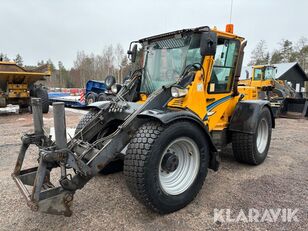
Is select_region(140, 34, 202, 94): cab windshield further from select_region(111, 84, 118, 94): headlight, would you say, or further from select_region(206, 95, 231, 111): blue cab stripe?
A: select_region(206, 95, 231, 111): blue cab stripe

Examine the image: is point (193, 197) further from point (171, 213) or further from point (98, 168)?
point (98, 168)

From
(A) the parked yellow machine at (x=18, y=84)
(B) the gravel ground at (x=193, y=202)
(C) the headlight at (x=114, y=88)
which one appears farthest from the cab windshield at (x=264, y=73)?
(C) the headlight at (x=114, y=88)

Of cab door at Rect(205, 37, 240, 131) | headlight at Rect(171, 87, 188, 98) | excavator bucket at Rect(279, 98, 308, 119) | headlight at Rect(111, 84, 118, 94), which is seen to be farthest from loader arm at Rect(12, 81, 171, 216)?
excavator bucket at Rect(279, 98, 308, 119)

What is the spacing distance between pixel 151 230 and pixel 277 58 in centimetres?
4532

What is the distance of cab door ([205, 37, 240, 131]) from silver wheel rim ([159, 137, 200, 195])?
72 centimetres

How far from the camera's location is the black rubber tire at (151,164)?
8.45ft

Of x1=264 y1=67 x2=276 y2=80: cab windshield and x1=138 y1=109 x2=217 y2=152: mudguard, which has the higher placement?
x1=264 y1=67 x2=276 y2=80: cab windshield

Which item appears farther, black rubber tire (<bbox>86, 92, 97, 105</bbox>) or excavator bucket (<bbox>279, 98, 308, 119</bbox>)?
black rubber tire (<bbox>86, 92, 97, 105</bbox>)

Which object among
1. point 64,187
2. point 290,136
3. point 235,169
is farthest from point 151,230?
point 290,136

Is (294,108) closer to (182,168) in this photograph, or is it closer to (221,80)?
(221,80)

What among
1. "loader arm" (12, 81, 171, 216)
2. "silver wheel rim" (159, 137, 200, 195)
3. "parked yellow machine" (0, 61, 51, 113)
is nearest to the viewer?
"loader arm" (12, 81, 171, 216)

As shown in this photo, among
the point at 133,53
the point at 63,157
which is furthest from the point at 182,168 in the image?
the point at 133,53

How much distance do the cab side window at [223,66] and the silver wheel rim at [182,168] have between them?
3.62ft

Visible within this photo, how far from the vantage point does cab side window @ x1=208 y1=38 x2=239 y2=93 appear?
3865 millimetres
